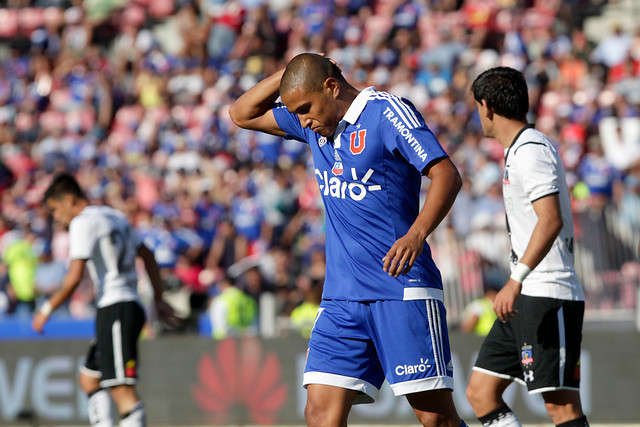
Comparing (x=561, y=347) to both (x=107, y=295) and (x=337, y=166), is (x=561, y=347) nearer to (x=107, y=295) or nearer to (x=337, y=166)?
(x=337, y=166)

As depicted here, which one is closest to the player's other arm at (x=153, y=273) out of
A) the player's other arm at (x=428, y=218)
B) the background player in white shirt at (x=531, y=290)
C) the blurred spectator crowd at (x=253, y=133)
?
the background player in white shirt at (x=531, y=290)

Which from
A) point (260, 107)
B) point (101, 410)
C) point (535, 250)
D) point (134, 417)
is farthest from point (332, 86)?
point (101, 410)

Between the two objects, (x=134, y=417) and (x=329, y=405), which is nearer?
(x=329, y=405)

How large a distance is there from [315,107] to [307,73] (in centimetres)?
17

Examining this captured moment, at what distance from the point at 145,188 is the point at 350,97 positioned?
38.4 feet

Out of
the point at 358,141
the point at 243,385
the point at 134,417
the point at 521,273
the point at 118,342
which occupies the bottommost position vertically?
the point at 243,385

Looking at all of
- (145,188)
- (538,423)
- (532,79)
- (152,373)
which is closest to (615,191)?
(532,79)

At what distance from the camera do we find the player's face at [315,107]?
183 inches

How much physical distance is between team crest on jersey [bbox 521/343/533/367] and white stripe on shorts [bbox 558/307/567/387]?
16 centimetres

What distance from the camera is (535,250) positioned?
5.03 meters

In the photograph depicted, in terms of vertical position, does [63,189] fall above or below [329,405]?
above

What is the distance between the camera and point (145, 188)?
52.9 ft

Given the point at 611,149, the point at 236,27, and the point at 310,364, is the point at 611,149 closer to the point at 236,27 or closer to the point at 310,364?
the point at 236,27

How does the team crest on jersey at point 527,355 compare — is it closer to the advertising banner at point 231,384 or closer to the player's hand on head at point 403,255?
the player's hand on head at point 403,255
